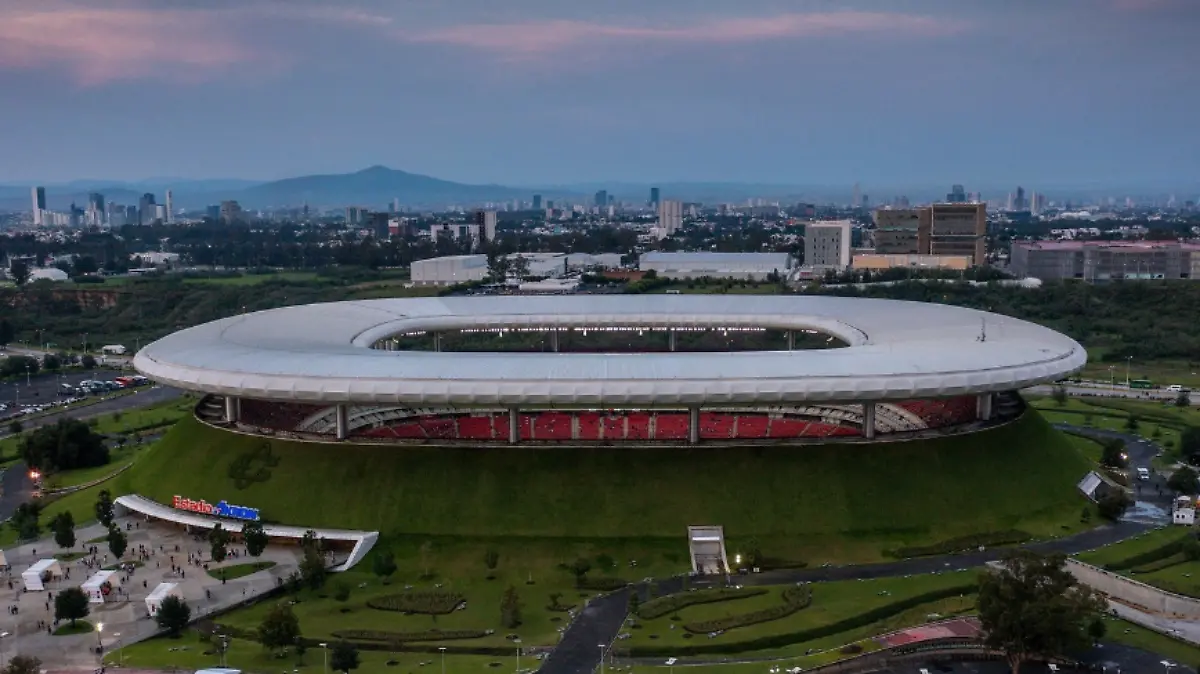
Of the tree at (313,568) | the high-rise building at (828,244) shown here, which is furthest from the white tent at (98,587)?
the high-rise building at (828,244)

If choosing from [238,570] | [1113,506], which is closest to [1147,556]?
[1113,506]

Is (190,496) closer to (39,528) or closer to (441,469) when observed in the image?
(39,528)

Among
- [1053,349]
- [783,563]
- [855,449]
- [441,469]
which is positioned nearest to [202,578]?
[441,469]

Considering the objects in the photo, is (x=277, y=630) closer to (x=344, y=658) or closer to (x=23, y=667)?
(x=344, y=658)

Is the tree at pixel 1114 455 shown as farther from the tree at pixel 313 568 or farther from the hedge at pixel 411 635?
the tree at pixel 313 568

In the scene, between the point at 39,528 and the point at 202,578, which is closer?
the point at 202,578

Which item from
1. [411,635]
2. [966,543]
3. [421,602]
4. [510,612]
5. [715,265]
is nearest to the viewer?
[411,635]
